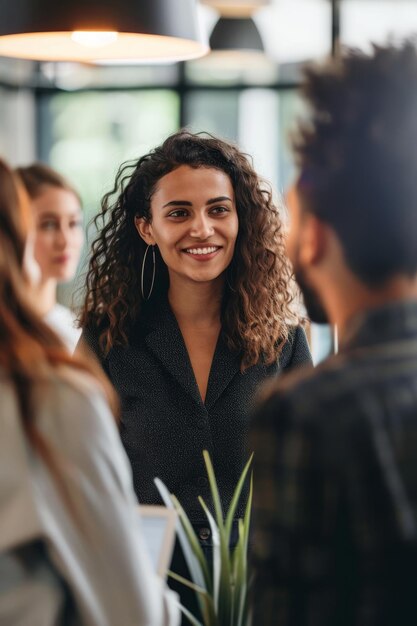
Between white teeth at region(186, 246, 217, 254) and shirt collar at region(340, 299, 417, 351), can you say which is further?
white teeth at region(186, 246, 217, 254)

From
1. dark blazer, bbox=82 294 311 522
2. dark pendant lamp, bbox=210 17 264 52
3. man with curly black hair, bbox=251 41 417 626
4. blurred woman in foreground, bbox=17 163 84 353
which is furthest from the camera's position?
dark pendant lamp, bbox=210 17 264 52

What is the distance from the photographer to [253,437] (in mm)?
1218

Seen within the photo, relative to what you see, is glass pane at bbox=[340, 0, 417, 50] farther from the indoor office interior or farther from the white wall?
the white wall

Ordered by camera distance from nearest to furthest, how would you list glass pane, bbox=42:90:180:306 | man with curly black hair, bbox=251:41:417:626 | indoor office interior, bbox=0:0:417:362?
man with curly black hair, bbox=251:41:417:626 < indoor office interior, bbox=0:0:417:362 < glass pane, bbox=42:90:180:306

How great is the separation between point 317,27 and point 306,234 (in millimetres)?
7484

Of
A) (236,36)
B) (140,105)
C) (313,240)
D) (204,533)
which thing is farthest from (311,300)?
(140,105)

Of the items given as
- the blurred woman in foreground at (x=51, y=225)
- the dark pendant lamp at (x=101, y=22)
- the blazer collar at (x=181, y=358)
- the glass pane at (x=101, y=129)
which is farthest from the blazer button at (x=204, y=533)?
the glass pane at (x=101, y=129)

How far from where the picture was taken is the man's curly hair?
123 cm

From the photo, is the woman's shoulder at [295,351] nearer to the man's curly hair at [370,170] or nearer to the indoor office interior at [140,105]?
the man's curly hair at [370,170]

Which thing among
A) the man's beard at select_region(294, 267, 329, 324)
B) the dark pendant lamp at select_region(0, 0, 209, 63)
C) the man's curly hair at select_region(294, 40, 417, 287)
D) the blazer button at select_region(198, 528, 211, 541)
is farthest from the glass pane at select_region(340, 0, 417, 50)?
the man's curly hair at select_region(294, 40, 417, 287)

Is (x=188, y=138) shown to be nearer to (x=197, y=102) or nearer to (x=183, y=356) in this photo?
(x=183, y=356)

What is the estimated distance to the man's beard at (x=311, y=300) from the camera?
4.54 ft

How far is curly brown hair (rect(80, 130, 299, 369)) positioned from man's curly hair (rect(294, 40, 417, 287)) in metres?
1.57

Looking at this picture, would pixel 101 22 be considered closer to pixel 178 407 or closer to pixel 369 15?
pixel 178 407
